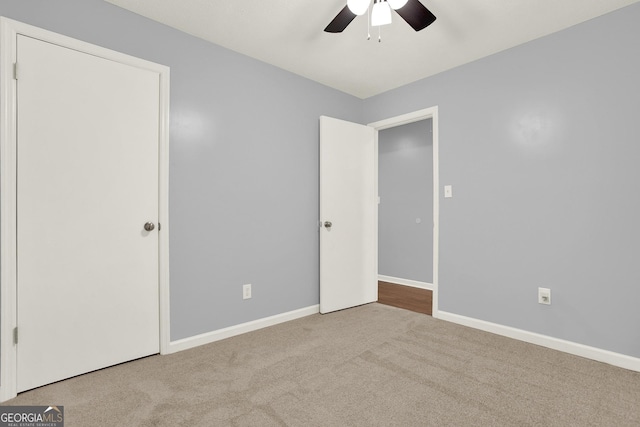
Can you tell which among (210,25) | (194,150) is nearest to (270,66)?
(210,25)

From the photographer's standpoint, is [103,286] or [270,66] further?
[270,66]

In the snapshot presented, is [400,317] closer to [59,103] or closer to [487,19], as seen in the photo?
[487,19]

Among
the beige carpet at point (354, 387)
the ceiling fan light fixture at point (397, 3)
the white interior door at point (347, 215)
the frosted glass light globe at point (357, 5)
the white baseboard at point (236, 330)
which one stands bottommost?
the beige carpet at point (354, 387)

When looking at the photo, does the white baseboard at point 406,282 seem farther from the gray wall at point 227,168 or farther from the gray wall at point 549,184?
the gray wall at point 227,168

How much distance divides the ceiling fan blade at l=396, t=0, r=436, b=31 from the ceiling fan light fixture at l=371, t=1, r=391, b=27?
0.24 ft

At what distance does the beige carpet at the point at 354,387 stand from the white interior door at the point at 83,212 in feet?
0.75

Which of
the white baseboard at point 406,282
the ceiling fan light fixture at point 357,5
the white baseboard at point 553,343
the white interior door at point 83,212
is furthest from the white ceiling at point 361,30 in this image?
the white baseboard at point 406,282

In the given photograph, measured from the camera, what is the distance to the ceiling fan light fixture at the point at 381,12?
181 centimetres

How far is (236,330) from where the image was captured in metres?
2.71

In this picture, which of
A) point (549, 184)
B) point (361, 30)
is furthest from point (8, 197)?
point (549, 184)

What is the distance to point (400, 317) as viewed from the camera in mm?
3191

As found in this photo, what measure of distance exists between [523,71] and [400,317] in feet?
8.18

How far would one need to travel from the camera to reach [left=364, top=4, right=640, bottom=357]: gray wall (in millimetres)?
2164

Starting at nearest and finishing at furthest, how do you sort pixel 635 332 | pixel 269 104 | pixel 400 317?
pixel 635 332
pixel 269 104
pixel 400 317
